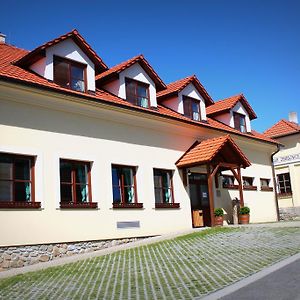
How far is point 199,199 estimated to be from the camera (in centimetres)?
1892

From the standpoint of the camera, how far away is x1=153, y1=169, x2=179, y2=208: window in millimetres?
16547

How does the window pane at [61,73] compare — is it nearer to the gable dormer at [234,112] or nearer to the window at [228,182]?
the window at [228,182]

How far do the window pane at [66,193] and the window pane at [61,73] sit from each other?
11.6 feet

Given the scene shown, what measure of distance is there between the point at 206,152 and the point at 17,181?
8061mm

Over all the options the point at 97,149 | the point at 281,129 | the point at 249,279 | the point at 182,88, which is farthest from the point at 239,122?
the point at 249,279

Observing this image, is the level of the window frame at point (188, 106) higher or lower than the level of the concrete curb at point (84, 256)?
higher

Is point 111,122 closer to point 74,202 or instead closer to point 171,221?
point 74,202

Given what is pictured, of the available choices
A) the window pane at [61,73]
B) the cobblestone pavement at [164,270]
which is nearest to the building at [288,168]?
the cobblestone pavement at [164,270]

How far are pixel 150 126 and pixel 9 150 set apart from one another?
6.24 meters

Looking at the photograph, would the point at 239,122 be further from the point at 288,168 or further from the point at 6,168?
the point at 6,168

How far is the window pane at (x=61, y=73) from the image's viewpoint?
14.1 meters

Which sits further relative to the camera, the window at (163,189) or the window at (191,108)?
the window at (191,108)

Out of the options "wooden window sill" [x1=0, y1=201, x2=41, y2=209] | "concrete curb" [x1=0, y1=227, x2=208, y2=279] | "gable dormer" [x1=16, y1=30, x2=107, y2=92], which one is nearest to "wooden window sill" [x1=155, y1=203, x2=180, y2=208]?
"concrete curb" [x1=0, y1=227, x2=208, y2=279]

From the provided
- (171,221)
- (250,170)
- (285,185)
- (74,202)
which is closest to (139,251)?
(74,202)
